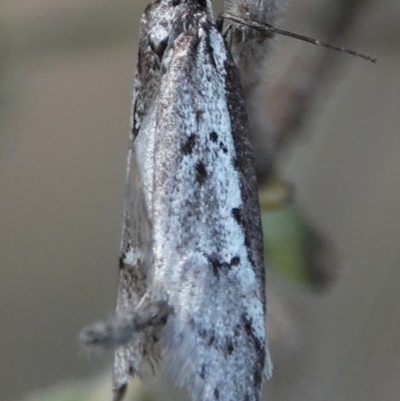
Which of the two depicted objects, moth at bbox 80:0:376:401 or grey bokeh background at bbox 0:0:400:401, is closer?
moth at bbox 80:0:376:401

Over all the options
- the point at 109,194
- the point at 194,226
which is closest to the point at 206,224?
the point at 194,226

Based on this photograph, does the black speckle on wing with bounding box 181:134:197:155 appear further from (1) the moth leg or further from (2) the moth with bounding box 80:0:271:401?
(1) the moth leg

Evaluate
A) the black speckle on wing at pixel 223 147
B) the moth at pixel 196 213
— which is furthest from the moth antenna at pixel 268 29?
the black speckle on wing at pixel 223 147

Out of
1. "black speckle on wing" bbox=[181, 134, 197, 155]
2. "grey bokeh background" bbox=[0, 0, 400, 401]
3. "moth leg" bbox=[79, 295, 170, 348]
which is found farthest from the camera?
"grey bokeh background" bbox=[0, 0, 400, 401]

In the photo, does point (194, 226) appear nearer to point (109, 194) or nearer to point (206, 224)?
point (206, 224)

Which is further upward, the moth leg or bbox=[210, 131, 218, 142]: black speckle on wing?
bbox=[210, 131, 218, 142]: black speckle on wing

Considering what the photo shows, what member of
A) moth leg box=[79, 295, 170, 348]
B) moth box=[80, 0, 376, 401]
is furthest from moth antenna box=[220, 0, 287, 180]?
moth leg box=[79, 295, 170, 348]

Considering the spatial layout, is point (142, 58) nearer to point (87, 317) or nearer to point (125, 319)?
point (125, 319)
